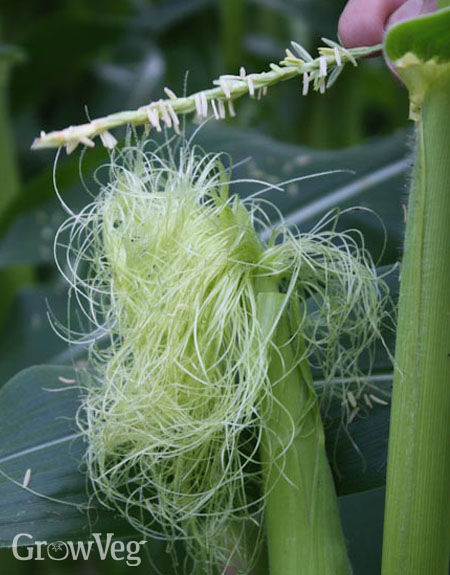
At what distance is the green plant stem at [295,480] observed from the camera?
56 centimetres

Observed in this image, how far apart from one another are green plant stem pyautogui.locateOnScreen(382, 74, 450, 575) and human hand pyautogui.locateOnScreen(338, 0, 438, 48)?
0.07 metres

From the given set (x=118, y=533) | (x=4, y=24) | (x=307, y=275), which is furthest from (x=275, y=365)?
(x=4, y=24)

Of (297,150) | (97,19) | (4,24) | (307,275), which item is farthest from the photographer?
(4,24)

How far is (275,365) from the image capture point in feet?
1.87

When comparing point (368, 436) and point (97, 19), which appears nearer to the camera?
point (368, 436)

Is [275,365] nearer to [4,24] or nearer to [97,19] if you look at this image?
[97,19]

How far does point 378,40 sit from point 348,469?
1.10 feet

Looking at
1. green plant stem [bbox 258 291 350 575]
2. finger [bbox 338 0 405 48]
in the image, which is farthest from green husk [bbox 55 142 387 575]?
finger [bbox 338 0 405 48]

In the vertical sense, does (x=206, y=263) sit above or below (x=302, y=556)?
above

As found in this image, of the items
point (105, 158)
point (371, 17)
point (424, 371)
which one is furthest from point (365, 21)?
point (105, 158)

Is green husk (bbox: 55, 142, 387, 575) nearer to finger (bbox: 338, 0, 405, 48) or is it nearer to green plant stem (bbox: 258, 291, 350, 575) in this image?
green plant stem (bbox: 258, 291, 350, 575)

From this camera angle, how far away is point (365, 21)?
530 mm

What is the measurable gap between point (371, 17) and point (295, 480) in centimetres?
31

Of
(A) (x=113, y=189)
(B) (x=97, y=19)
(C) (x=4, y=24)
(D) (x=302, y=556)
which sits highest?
(C) (x=4, y=24)
